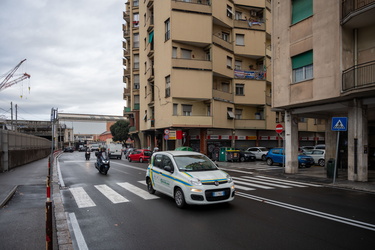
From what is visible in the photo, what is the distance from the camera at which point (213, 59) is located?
3103 centimetres

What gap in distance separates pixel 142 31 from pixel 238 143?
21249 millimetres

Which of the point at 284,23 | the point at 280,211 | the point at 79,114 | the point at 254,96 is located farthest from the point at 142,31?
the point at 79,114

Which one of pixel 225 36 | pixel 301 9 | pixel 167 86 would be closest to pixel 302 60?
pixel 301 9

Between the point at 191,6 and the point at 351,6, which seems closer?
the point at 351,6

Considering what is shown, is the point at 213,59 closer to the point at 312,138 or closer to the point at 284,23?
the point at 284,23

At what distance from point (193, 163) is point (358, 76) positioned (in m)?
9.77

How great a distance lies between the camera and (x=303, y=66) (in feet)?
54.2

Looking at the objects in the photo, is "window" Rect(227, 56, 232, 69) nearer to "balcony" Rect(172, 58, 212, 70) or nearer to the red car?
"balcony" Rect(172, 58, 212, 70)

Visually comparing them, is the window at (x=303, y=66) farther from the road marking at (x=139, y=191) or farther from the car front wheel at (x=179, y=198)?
the car front wheel at (x=179, y=198)

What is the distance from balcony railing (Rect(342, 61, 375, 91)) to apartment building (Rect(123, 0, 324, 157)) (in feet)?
54.3

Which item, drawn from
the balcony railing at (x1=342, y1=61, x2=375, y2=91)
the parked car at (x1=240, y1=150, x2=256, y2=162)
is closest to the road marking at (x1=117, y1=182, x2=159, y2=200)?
the balcony railing at (x1=342, y1=61, x2=375, y2=91)

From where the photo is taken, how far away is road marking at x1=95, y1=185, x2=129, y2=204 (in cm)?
938

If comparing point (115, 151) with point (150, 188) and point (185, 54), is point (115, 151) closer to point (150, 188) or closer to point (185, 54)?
point (185, 54)

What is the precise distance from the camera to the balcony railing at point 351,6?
510 inches
